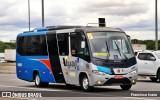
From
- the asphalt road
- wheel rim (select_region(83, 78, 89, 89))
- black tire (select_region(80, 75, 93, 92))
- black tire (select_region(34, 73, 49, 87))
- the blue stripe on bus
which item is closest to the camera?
the asphalt road

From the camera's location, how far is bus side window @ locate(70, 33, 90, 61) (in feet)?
66.9

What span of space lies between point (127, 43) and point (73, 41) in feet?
7.66

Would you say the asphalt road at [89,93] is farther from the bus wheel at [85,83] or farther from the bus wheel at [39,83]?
the bus wheel at [39,83]

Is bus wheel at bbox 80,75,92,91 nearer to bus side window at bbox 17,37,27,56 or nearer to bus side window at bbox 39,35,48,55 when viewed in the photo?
bus side window at bbox 39,35,48,55

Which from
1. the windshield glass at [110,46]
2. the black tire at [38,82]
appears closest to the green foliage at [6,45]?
the black tire at [38,82]

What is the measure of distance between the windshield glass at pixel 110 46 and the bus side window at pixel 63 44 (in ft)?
5.93

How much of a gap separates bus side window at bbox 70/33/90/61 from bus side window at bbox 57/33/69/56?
497 mm

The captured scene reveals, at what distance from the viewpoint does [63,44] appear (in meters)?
22.2

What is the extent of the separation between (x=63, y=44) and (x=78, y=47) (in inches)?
55.2

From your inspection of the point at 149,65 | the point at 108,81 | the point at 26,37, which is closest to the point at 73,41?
the point at 108,81

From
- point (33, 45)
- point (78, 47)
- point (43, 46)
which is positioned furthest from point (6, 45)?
point (78, 47)

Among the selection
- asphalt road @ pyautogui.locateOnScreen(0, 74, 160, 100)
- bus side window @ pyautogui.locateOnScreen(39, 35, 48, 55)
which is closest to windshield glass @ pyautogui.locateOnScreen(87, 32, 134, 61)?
asphalt road @ pyautogui.locateOnScreen(0, 74, 160, 100)

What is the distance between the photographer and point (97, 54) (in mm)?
20094

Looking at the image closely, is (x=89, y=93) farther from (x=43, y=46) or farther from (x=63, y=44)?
(x=43, y=46)
